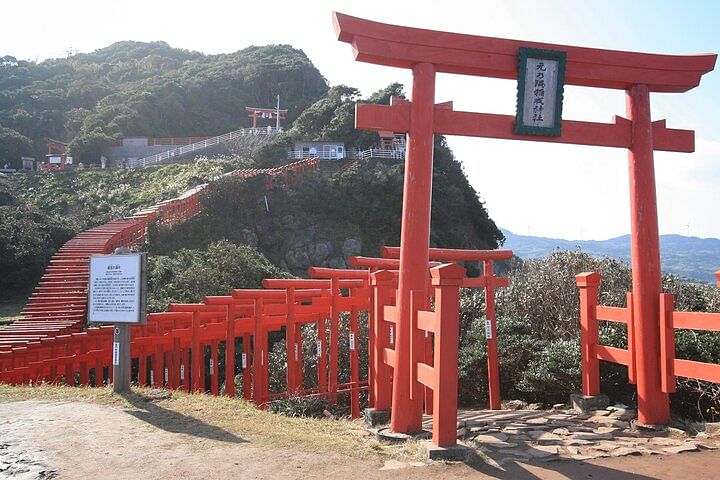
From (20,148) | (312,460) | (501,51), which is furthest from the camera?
(20,148)

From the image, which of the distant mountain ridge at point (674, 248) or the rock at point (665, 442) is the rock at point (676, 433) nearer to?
the rock at point (665, 442)

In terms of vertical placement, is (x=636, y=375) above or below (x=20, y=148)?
below

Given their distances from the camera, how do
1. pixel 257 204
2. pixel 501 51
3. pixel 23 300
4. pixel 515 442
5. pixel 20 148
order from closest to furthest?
pixel 515 442
pixel 501 51
pixel 23 300
pixel 257 204
pixel 20 148

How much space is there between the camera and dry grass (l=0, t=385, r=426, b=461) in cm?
536

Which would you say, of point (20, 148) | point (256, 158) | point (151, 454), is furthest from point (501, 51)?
point (20, 148)

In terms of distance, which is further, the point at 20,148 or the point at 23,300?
the point at 20,148

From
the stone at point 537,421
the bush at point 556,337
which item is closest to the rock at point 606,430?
the stone at point 537,421

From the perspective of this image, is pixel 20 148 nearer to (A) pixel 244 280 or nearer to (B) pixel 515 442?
(A) pixel 244 280

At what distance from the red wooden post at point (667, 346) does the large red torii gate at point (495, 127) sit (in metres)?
0.10

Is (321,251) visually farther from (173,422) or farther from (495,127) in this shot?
(173,422)

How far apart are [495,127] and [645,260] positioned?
6.96ft

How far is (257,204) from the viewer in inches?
1292

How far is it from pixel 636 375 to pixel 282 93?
7021 cm

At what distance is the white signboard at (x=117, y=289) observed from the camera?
275 inches
